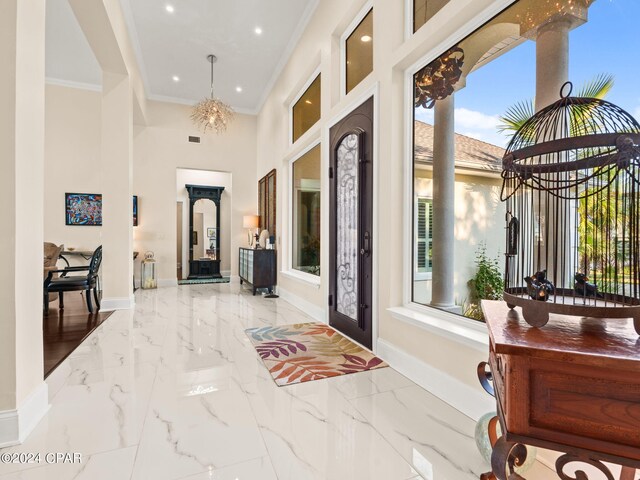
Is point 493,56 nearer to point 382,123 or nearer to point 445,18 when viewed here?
point 445,18

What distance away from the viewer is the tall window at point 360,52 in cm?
339

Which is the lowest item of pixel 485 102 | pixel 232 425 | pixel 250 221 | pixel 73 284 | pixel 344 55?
pixel 232 425

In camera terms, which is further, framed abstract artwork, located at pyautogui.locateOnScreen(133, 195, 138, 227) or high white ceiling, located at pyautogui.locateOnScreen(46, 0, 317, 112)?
framed abstract artwork, located at pyautogui.locateOnScreen(133, 195, 138, 227)

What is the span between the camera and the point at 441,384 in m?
2.23

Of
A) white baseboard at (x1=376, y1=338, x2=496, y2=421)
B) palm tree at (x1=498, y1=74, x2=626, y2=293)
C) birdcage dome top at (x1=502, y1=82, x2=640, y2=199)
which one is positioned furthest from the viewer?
white baseboard at (x1=376, y1=338, x2=496, y2=421)

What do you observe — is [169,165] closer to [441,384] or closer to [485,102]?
[485,102]

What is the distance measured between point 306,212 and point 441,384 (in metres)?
3.55

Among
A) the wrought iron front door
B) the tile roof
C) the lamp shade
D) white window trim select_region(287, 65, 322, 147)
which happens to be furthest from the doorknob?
the lamp shade

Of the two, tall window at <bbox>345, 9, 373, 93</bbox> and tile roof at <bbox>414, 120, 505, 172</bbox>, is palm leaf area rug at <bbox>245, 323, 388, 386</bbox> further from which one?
tall window at <bbox>345, 9, 373, 93</bbox>

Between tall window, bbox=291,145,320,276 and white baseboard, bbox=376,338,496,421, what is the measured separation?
216cm

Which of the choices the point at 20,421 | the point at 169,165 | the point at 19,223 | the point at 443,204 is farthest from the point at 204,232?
the point at 443,204

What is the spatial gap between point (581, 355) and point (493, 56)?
2.09 meters

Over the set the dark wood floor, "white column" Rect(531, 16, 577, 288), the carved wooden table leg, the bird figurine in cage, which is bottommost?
the dark wood floor

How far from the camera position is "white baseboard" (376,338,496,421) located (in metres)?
1.94
